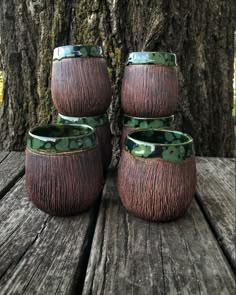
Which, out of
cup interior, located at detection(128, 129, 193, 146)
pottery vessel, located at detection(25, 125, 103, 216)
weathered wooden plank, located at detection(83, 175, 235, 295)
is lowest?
weathered wooden plank, located at detection(83, 175, 235, 295)

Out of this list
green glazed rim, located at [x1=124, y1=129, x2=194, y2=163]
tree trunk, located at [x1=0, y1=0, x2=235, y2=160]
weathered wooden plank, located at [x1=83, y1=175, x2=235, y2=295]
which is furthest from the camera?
tree trunk, located at [x1=0, y1=0, x2=235, y2=160]

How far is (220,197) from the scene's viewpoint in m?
0.70

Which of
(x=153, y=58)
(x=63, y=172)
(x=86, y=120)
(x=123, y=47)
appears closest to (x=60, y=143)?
(x=63, y=172)

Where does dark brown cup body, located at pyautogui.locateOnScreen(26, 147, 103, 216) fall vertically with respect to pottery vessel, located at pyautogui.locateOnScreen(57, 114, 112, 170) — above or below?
below

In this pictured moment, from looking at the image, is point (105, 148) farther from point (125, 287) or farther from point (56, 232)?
point (125, 287)

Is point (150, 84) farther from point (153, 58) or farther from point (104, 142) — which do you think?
point (104, 142)

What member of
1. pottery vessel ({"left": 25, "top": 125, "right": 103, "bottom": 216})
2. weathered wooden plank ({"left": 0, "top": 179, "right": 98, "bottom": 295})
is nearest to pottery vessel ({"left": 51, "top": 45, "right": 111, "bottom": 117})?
pottery vessel ({"left": 25, "top": 125, "right": 103, "bottom": 216})

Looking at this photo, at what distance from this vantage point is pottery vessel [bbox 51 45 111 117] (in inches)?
26.2

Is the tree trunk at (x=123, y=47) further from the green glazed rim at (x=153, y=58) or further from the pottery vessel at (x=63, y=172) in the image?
the pottery vessel at (x=63, y=172)

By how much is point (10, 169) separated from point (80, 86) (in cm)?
32

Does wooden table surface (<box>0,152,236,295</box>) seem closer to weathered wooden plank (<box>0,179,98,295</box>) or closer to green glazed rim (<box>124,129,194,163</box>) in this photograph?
weathered wooden plank (<box>0,179,98,295</box>)

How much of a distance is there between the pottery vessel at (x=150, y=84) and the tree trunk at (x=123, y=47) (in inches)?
7.5

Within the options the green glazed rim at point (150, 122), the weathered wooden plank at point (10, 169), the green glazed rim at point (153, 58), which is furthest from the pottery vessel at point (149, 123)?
the weathered wooden plank at point (10, 169)

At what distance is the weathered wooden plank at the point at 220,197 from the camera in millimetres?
550
